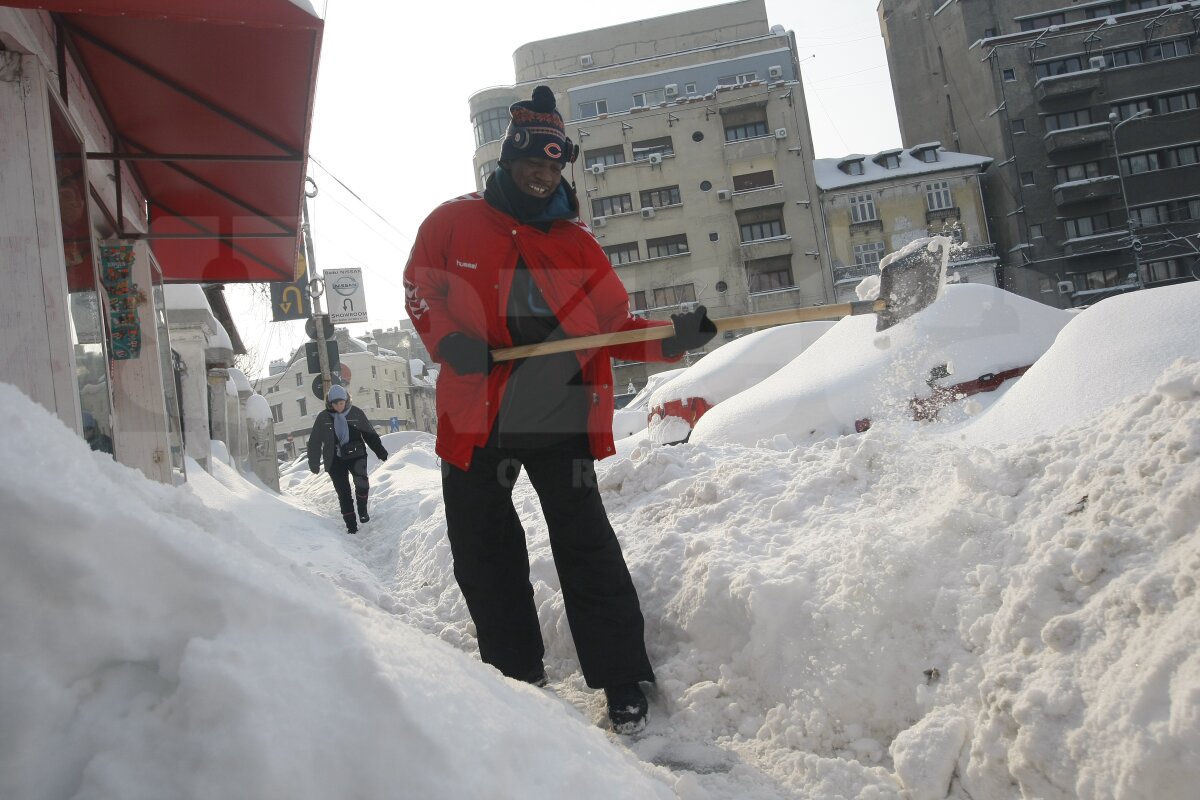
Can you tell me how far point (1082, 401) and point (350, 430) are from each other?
752 centimetres

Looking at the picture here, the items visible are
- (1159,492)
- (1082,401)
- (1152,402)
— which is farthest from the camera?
(1082,401)

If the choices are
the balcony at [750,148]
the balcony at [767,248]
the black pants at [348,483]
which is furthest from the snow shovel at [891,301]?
the balcony at [750,148]

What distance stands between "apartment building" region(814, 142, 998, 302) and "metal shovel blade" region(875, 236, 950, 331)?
1493 inches

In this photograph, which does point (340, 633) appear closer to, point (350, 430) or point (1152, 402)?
point (1152, 402)

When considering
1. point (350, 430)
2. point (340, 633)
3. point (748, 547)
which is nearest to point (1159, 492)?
point (748, 547)

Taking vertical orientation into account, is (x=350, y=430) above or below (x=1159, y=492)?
above

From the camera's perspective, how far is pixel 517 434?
303 cm

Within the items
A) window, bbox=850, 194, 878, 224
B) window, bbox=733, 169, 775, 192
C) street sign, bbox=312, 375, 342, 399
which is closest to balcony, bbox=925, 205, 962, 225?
window, bbox=850, 194, 878, 224

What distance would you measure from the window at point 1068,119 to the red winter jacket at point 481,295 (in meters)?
45.3

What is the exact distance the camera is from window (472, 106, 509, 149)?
46.0m

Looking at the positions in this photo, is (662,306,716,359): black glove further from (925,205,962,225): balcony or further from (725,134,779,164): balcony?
(925,205,962,225): balcony

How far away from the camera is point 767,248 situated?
135 feet

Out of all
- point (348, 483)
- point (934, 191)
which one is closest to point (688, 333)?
point (348, 483)

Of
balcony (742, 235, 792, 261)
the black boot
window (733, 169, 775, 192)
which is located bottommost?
the black boot
